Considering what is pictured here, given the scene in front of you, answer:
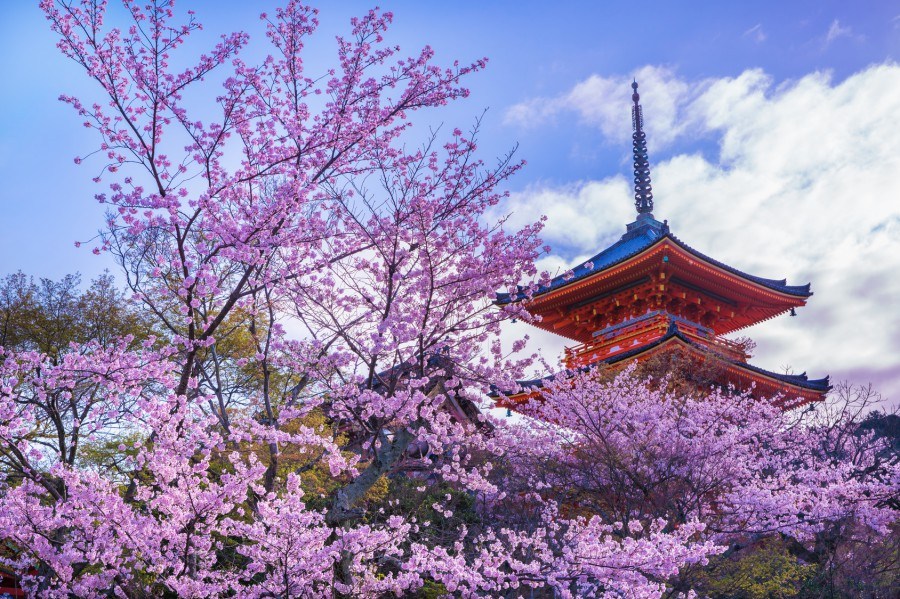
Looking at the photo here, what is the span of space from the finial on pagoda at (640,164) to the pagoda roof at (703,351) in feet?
28.9

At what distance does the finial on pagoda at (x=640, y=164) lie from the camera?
94.6 ft

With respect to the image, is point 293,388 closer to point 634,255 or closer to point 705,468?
point 705,468

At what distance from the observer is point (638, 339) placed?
22031mm

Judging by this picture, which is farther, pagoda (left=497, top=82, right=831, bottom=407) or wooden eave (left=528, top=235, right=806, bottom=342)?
wooden eave (left=528, top=235, right=806, bottom=342)

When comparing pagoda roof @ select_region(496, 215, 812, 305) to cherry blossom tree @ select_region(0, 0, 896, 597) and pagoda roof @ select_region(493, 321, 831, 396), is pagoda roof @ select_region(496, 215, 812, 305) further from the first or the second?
cherry blossom tree @ select_region(0, 0, 896, 597)

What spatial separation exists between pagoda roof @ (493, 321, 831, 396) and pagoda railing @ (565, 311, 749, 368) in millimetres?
681

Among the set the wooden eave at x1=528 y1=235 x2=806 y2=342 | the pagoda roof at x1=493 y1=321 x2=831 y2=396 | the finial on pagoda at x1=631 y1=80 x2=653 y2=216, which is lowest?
the pagoda roof at x1=493 y1=321 x2=831 y2=396

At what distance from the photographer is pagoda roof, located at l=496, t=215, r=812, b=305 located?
68.5ft

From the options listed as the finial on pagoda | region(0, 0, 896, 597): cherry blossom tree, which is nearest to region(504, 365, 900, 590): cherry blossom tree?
region(0, 0, 896, 597): cherry blossom tree

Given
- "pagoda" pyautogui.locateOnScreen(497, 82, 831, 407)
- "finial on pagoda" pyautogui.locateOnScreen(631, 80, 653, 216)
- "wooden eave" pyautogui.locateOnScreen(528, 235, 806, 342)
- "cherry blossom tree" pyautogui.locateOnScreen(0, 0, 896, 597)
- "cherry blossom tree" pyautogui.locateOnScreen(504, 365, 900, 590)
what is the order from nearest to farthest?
"cherry blossom tree" pyautogui.locateOnScreen(0, 0, 896, 597) < "cherry blossom tree" pyautogui.locateOnScreen(504, 365, 900, 590) < "pagoda" pyautogui.locateOnScreen(497, 82, 831, 407) < "wooden eave" pyautogui.locateOnScreen(528, 235, 806, 342) < "finial on pagoda" pyautogui.locateOnScreen(631, 80, 653, 216)

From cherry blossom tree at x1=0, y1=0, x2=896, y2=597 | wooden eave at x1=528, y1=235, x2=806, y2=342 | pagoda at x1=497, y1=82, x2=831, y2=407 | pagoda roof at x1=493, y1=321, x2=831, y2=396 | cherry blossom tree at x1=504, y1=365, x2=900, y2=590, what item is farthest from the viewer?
wooden eave at x1=528, y1=235, x2=806, y2=342

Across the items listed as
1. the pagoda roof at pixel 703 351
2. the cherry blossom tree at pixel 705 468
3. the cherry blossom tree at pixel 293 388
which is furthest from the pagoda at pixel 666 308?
the cherry blossom tree at pixel 293 388

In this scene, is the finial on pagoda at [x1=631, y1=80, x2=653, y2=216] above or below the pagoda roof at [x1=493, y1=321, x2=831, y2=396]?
above

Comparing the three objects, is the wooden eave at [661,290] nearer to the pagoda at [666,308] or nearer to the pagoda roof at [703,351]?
the pagoda at [666,308]
